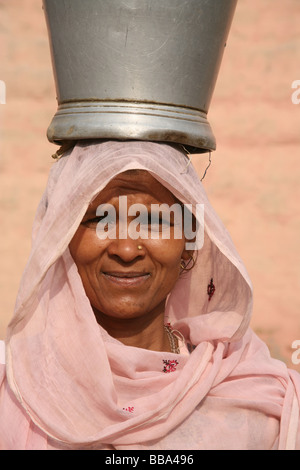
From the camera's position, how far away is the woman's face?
2.17 metres

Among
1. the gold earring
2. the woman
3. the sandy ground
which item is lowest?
the woman

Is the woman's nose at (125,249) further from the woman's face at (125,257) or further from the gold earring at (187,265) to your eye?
the gold earring at (187,265)

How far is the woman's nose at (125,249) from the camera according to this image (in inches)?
84.7

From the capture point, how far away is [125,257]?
7.06ft

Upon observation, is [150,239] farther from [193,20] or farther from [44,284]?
[193,20]

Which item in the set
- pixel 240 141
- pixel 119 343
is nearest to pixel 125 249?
pixel 119 343

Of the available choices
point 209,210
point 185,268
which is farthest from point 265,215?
point 209,210

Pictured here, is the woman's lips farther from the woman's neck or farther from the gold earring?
the gold earring

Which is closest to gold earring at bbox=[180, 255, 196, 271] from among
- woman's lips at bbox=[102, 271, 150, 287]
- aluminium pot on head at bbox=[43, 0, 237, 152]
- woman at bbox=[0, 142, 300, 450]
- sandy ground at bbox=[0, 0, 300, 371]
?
woman at bbox=[0, 142, 300, 450]

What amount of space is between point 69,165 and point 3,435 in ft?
2.68

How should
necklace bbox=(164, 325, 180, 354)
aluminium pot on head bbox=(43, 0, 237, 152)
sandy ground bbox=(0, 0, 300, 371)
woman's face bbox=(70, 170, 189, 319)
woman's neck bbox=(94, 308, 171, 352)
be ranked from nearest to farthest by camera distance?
aluminium pot on head bbox=(43, 0, 237, 152) → woman's face bbox=(70, 170, 189, 319) → woman's neck bbox=(94, 308, 171, 352) → necklace bbox=(164, 325, 180, 354) → sandy ground bbox=(0, 0, 300, 371)

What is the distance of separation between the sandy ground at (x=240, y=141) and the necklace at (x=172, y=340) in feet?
7.96

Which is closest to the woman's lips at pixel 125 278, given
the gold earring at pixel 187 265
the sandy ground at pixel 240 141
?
the gold earring at pixel 187 265

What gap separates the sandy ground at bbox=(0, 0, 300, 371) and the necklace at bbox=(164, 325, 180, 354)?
7.96 ft
